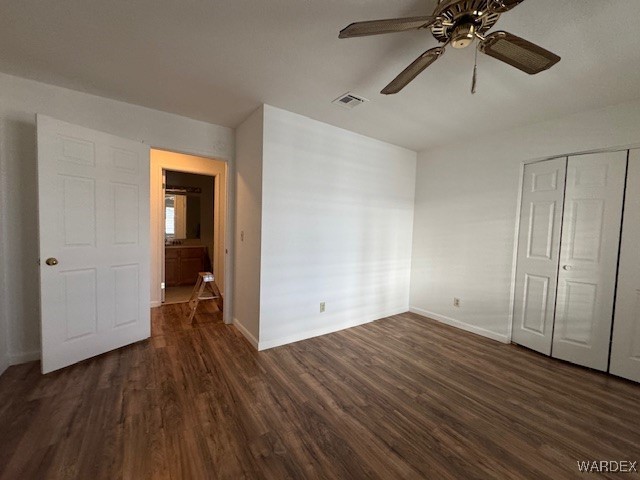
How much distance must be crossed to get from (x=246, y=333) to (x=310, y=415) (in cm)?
139

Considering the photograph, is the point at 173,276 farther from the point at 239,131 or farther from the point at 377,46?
the point at 377,46

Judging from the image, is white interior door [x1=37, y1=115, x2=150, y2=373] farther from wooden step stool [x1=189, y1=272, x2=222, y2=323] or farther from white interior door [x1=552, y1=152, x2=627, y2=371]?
white interior door [x1=552, y1=152, x2=627, y2=371]

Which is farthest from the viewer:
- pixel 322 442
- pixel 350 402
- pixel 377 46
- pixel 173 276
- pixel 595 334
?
pixel 173 276

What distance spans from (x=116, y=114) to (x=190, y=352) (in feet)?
8.03

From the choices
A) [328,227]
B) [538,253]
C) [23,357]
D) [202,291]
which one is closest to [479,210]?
[538,253]

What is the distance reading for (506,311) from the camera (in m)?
3.05

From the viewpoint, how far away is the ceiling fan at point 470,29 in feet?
3.72

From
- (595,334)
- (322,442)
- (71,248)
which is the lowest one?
(322,442)

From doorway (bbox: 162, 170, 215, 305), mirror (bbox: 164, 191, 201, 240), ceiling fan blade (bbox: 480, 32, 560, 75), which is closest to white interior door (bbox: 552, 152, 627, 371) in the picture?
ceiling fan blade (bbox: 480, 32, 560, 75)

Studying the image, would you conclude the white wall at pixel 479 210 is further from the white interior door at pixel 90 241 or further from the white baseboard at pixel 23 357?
the white baseboard at pixel 23 357

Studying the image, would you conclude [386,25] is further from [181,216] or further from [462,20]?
[181,216]

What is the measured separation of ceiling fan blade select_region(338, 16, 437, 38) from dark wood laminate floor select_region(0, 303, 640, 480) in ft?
7.09

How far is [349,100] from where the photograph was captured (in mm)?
2422

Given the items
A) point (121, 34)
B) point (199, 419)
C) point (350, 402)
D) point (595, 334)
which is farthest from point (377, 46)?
point (595, 334)
